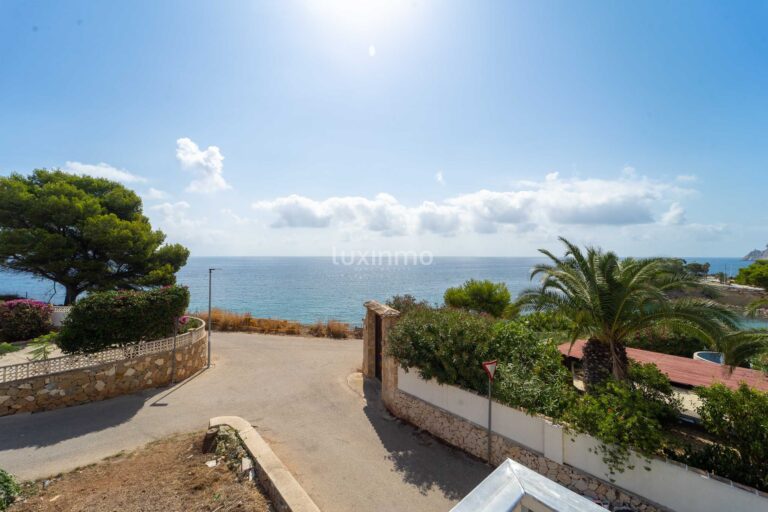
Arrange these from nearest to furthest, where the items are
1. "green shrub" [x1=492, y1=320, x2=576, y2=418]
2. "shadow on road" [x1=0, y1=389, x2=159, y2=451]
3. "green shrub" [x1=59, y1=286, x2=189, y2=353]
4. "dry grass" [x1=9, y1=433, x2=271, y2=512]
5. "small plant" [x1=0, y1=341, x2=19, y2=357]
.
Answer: "dry grass" [x1=9, y1=433, x2=271, y2=512], "green shrub" [x1=492, y1=320, x2=576, y2=418], "shadow on road" [x1=0, y1=389, x2=159, y2=451], "green shrub" [x1=59, y1=286, x2=189, y2=353], "small plant" [x1=0, y1=341, x2=19, y2=357]

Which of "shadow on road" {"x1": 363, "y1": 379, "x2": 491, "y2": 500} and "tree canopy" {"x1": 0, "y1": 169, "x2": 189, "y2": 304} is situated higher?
"tree canopy" {"x1": 0, "y1": 169, "x2": 189, "y2": 304}

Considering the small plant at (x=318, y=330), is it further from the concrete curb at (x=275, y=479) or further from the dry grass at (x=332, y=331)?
the concrete curb at (x=275, y=479)

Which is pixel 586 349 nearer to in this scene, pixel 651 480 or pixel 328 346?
pixel 651 480

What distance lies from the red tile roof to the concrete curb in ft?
26.4

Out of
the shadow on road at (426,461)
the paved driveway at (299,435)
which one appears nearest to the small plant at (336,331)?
the paved driveway at (299,435)

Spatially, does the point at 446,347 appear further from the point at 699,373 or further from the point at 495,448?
the point at 699,373

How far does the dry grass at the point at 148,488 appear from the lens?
6.58m

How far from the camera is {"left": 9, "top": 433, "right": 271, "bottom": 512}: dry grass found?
259 inches

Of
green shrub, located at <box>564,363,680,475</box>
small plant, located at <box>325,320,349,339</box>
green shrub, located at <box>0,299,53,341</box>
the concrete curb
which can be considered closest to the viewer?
green shrub, located at <box>564,363,680,475</box>

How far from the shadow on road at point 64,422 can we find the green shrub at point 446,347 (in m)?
8.42

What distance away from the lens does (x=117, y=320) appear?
12.5 metres

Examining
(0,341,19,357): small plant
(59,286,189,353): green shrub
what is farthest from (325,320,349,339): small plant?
(0,341,19,357): small plant

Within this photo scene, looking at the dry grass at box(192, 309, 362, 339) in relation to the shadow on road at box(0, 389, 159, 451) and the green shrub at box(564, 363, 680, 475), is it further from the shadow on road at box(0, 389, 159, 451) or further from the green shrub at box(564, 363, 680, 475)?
the green shrub at box(564, 363, 680, 475)

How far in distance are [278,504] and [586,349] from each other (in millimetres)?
7874
